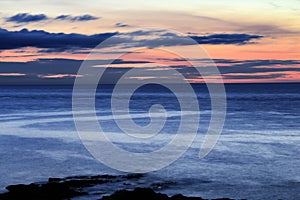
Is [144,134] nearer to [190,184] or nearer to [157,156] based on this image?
[157,156]

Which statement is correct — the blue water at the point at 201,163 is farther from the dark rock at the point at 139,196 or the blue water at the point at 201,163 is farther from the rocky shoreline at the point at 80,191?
the dark rock at the point at 139,196

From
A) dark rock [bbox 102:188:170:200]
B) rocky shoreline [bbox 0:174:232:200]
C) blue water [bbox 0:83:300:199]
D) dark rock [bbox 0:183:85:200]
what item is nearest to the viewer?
dark rock [bbox 102:188:170:200]

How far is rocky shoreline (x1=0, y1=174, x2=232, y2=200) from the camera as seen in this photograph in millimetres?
22453

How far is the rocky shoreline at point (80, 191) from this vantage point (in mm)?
22453

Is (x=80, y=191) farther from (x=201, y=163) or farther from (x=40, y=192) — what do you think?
(x=201, y=163)

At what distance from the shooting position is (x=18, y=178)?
29453 mm

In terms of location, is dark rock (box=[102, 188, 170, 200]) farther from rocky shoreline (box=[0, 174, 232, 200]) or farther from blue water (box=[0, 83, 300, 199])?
blue water (box=[0, 83, 300, 199])

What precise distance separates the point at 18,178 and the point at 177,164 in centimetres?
1114

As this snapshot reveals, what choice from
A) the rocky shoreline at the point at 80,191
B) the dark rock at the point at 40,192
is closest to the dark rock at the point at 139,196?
the rocky shoreline at the point at 80,191

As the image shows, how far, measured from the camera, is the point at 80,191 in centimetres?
2584

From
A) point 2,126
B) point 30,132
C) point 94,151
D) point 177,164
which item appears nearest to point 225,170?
point 177,164

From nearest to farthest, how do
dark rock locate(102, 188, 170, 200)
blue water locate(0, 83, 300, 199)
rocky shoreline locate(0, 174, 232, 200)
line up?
dark rock locate(102, 188, 170, 200) < rocky shoreline locate(0, 174, 232, 200) < blue water locate(0, 83, 300, 199)

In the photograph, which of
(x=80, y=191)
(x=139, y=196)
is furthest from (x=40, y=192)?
(x=139, y=196)

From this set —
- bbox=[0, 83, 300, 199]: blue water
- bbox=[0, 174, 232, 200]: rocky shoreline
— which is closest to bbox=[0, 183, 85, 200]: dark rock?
bbox=[0, 174, 232, 200]: rocky shoreline
